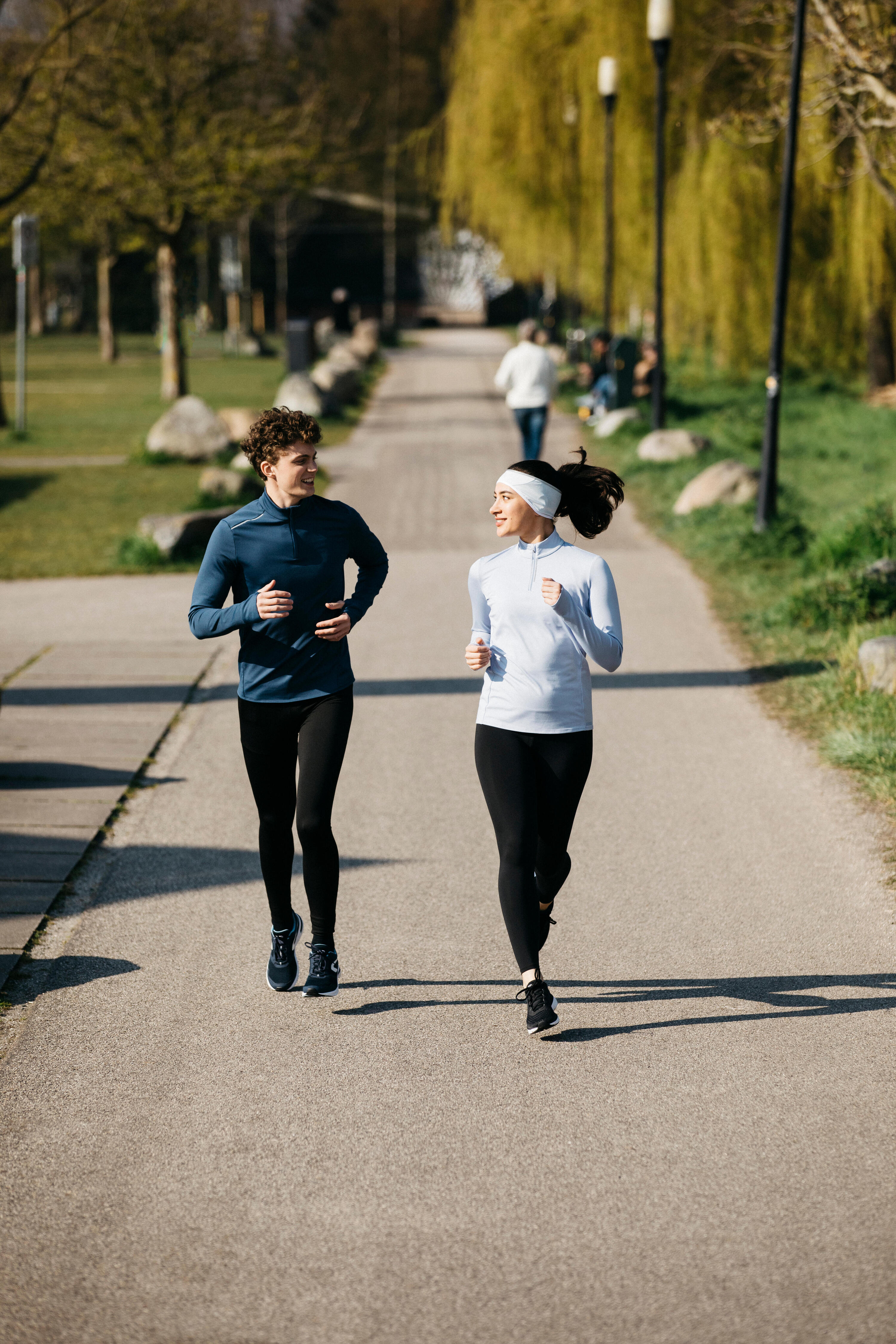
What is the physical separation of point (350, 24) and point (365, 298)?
14.8 meters

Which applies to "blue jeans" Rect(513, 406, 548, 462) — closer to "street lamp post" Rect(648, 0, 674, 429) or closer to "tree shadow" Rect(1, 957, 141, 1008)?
"street lamp post" Rect(648, 0, 674, 429)

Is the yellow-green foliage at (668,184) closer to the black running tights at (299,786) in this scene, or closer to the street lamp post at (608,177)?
the street lamp post at (608,177)

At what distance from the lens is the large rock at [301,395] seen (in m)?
23.9

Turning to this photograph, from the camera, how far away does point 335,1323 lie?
316cm

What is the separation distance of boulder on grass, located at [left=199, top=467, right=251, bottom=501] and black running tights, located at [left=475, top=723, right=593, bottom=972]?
39.7 ft

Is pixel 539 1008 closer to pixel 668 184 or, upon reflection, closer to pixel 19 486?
pixel 19 486

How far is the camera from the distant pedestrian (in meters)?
16.3

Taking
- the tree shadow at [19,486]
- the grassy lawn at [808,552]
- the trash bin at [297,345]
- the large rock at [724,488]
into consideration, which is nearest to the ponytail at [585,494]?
the grassy lawn at [808,552]

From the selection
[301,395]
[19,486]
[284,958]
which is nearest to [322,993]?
[284,958]

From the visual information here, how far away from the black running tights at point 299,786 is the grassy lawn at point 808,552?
3.06 metres

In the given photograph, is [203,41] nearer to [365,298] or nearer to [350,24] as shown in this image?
[365,298]

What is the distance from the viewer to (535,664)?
14.8ft

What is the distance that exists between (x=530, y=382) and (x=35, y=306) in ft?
160

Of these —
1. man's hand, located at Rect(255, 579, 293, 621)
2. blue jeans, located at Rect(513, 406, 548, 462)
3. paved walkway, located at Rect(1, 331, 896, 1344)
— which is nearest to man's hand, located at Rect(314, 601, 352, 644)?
man's hand, located at Rect(255, 579, 293, 621)
